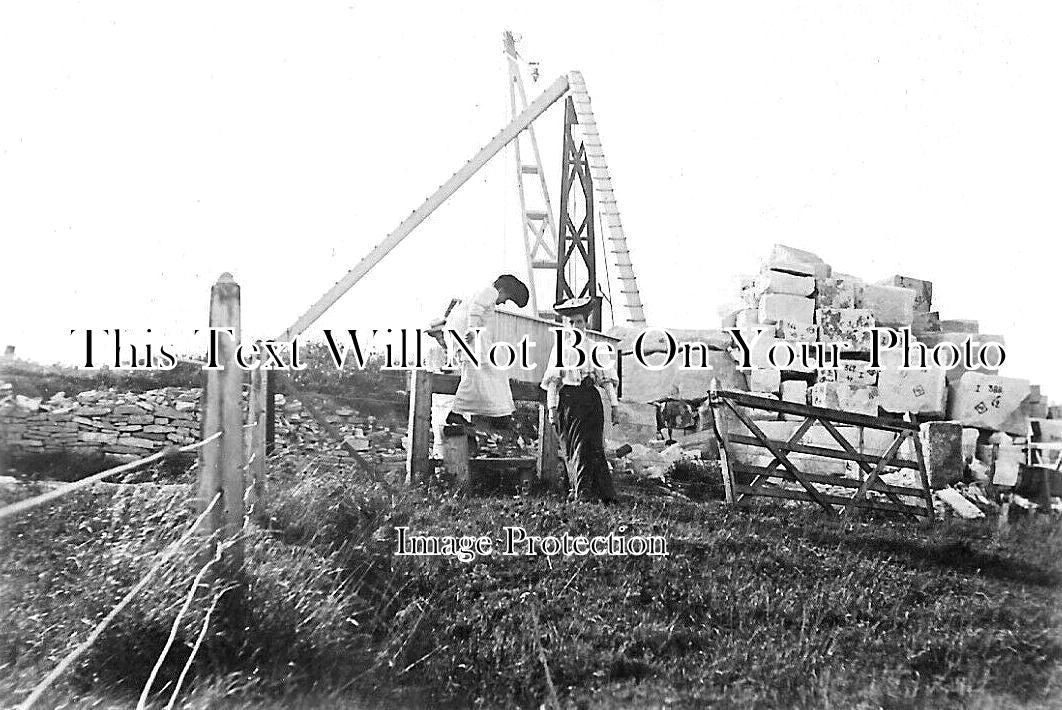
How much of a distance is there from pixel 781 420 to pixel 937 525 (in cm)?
57

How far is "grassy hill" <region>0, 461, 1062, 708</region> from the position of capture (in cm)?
249

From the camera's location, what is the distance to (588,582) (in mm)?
2715

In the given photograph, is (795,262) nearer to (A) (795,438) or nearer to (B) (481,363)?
(A) (795,438)

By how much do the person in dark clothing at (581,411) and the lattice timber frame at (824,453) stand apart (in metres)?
0.36

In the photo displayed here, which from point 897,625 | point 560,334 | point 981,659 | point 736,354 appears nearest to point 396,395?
point 560,334

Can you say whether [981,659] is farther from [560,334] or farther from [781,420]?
[560,334]

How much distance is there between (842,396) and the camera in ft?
9.43

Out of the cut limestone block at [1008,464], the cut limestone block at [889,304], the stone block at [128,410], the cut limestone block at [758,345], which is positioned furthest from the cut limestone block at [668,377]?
the stone block at [128,410]

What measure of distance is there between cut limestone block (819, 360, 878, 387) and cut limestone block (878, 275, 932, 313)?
0.27 meters

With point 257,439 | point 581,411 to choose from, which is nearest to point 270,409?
point 257,439

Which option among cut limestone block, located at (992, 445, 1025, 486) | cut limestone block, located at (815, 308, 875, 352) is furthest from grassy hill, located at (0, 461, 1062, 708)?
cut limestone block, located at (815, 308, 875, 352)

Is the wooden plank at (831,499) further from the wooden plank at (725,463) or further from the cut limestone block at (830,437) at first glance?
the cut limestone block at (830,437)

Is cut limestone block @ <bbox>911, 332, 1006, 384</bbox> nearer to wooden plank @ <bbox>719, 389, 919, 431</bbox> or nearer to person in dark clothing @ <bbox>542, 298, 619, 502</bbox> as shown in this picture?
wooden plank @ <bbox>719, 389, 919, 431</bbox>

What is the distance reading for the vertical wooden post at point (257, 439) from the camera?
2680mm
